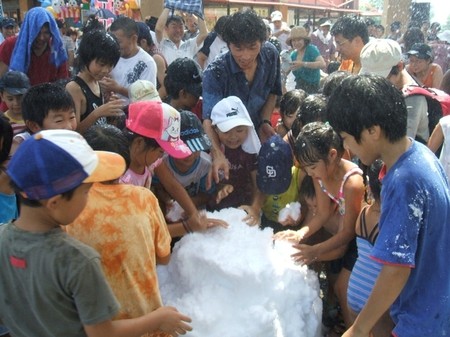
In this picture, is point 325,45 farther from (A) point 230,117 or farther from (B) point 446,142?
(A) point 230,117

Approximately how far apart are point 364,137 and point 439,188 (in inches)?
12.0

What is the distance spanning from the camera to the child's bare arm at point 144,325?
1.37m

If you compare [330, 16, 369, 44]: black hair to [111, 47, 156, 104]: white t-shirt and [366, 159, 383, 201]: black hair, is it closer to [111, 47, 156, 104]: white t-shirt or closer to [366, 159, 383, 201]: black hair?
[111, 47, 156, 104]: white t-shirt

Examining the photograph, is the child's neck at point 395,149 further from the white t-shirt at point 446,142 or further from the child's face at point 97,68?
the child's face at point 97,68

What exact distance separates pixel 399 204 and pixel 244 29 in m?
1.80

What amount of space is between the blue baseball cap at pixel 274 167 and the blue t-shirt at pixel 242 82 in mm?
527

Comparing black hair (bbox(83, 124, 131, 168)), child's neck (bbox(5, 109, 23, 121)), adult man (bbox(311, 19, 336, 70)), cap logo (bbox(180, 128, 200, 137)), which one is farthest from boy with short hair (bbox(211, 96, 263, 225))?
adult man (bbox(311, 19, 336, 70))

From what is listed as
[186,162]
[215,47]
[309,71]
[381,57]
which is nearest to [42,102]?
[186,162]

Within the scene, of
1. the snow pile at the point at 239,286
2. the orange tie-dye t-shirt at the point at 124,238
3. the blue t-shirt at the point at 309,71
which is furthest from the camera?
the blue t-shirt at the point at 309,71

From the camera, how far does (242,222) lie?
8.06 ft

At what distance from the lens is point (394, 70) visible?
3367 millimetres

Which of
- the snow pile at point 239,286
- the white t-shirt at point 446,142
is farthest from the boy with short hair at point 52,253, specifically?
the white t-shirt at point 446,142

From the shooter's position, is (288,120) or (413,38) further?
(413,38)

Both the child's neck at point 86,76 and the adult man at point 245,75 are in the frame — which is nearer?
the adult man at point 245,75
